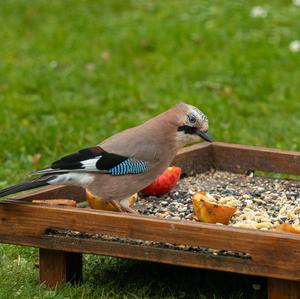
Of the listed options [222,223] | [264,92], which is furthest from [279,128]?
[222,223]

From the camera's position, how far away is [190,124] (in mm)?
5691

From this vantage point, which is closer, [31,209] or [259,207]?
[31,209]

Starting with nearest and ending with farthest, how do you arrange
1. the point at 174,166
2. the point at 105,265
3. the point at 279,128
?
the point at 105,265 → the point at 174,166 → the point at 279,128

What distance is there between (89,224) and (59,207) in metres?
0.22

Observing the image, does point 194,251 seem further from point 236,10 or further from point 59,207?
point 236,10

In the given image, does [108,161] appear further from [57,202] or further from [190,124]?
[190,124]

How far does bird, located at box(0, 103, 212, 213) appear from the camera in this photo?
5.63 meters

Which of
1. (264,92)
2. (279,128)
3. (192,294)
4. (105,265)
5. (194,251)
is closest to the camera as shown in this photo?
(194,251)

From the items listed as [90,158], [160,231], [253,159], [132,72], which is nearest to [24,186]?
[90,158]

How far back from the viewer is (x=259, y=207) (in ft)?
20.1

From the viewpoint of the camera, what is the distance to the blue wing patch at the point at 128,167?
18.6 feet

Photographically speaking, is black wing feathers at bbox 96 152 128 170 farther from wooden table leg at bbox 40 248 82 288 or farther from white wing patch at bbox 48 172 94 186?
wooden table leg at bbox 40 248 82 288

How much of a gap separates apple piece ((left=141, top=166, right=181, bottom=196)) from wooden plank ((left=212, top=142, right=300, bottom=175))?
583mm

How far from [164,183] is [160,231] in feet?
3.92
